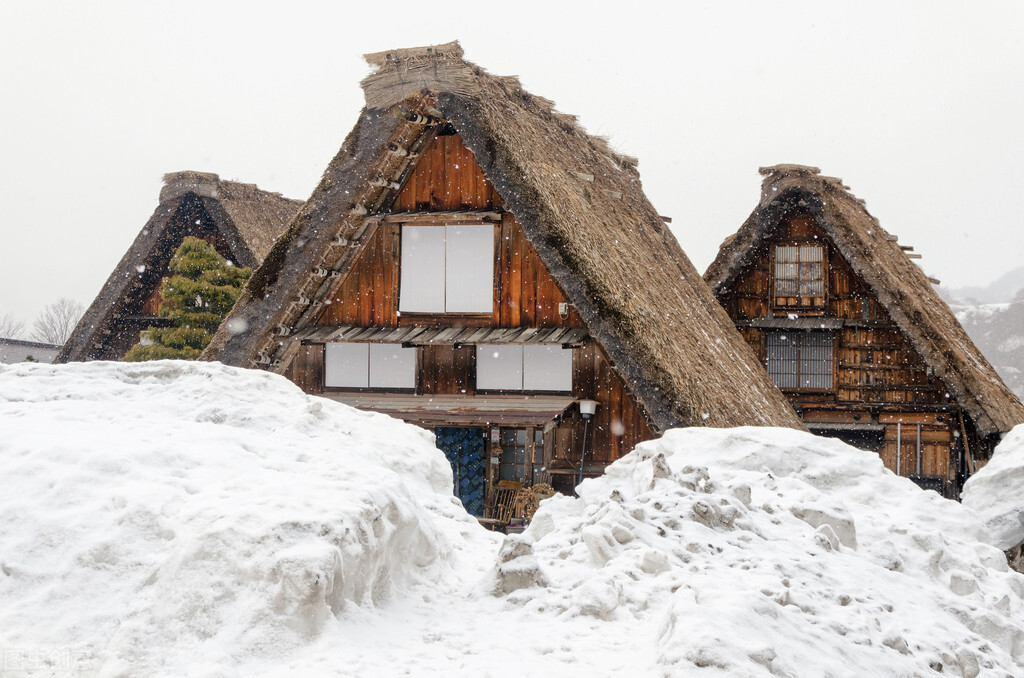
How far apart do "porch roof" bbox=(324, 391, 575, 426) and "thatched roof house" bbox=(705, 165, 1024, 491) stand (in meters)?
6.83

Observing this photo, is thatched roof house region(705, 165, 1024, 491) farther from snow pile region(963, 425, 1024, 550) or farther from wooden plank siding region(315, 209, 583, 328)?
snow pile region(963, 425, 1024, 550)

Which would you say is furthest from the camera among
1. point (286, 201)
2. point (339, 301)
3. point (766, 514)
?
point (286, 201)

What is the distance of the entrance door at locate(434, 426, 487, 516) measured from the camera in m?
12.0

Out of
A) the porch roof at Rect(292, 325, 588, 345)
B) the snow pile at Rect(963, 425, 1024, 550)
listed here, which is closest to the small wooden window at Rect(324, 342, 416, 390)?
the porch roof at Rect(292, 325, 588, 345)

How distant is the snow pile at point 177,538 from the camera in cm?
329

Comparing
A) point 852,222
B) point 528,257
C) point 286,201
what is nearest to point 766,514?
point 528,257

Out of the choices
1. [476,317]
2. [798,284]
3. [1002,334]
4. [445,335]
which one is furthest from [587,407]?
[1002,334]

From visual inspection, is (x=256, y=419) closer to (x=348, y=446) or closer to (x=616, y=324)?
(x=348, y=446)

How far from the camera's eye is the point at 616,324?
9617mm

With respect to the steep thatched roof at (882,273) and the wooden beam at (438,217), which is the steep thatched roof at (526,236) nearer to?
the wooden beam at (438,217)

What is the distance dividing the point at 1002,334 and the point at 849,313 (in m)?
47.1

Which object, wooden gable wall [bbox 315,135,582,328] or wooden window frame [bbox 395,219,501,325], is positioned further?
wooden window frame [bbox 395,219,501,325]

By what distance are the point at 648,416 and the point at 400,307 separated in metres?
4.13

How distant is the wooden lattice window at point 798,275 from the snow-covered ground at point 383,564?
10502mm
